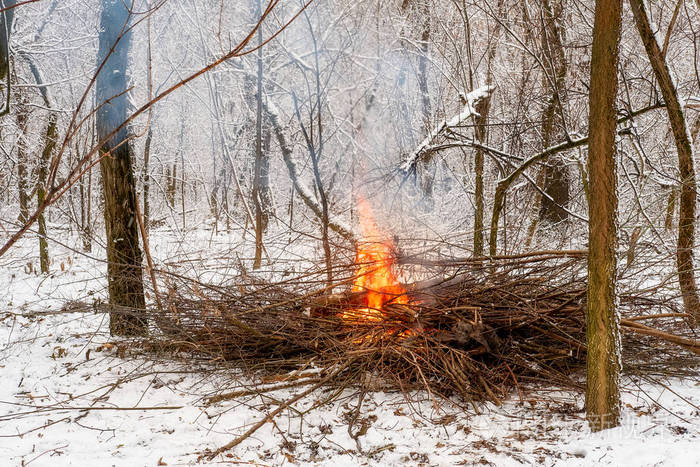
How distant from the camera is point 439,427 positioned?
10.9 ft

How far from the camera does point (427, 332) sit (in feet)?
13.5

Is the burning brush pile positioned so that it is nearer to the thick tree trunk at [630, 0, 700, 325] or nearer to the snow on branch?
the thick tree trunk at [630, 0, 700, 325]

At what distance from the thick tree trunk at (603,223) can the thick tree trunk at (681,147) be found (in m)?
1.74

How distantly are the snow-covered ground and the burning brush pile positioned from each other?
0.21 meters

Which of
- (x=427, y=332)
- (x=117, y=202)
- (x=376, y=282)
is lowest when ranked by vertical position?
(x=427, y=332)

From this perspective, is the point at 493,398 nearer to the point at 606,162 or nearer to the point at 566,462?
the point at 566,462

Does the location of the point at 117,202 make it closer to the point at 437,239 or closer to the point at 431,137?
the point at 437,239

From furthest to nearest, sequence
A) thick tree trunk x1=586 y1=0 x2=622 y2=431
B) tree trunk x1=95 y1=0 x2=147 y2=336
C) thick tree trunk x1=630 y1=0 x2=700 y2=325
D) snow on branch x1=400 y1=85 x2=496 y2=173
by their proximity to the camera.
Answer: snow on branch x1=400 y1=85 x2=496 y2=173 → tree trunk x1=95 y1=0 x2=147 y2=336 → thick tree trunk x1=630 y1=0 x2=700 y2=325 → thick tree trunk x1=586 y1=0 x2=622 y2=431

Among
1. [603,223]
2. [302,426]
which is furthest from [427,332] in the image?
[603,223]

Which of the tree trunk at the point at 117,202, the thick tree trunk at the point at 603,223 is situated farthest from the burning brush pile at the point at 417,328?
the tree trunk at the point at 117,202

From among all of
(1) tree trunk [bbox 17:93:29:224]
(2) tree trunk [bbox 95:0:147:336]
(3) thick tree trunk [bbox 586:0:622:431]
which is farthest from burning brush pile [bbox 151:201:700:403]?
(1) tree trunk [bbox 17:93:29:224]

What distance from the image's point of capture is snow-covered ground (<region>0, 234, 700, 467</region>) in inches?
115

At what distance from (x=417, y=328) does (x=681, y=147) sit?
3112 mm

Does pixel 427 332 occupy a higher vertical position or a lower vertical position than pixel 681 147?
lower
